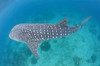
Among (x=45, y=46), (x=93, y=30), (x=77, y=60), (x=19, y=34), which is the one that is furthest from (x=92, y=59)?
(x=19, y=34)

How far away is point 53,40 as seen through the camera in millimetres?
5523

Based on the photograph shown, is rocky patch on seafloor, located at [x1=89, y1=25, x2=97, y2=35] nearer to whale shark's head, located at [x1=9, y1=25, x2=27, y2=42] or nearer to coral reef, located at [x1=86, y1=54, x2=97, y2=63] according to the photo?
coral reef, located at [x1=86, y1=54, x2=97, y2=63]

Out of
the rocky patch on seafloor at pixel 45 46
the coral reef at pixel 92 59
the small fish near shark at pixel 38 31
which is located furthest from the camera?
the coral reef at pixel 92 59

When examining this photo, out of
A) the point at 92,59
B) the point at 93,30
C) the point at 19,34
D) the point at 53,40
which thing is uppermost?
the point at 93,30

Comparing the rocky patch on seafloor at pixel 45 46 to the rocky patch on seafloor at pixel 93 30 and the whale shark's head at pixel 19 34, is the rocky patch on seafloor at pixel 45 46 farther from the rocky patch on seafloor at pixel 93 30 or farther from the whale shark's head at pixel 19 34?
the rocky patch on seafloor at pixel 93 30

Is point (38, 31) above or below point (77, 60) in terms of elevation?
above

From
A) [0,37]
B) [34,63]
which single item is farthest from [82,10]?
[0,37]

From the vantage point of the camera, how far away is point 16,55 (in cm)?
552

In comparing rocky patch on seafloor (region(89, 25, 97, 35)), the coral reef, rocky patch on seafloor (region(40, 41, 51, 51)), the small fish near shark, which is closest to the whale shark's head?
the small fish near shark

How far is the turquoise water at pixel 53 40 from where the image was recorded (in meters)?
5.45

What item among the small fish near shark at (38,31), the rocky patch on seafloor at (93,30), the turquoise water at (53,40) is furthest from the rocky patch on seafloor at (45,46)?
the rocky patch on seafloor at (93,30)

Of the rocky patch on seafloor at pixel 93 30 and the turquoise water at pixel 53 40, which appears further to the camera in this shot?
the rocky patch on seafloor at pixel 93 30

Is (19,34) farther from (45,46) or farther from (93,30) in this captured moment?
(93,30)

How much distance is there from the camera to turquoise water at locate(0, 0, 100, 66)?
214 inches
